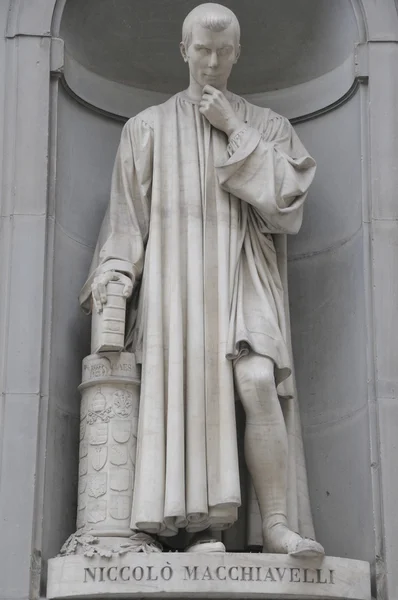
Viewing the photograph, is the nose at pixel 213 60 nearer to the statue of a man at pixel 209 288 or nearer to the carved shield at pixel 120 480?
the statue of a man at pixel 209 288

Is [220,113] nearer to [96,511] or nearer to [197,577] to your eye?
[96,511]

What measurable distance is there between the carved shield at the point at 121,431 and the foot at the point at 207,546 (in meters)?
0.64

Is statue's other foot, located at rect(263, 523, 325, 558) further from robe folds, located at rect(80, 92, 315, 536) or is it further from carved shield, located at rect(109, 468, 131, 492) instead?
carved shield, located at rect(109, 468, 131, 492)

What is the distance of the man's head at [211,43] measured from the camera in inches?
331

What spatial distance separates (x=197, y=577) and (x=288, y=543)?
0.52 m

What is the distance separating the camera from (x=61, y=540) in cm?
812

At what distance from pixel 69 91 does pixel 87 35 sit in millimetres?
444

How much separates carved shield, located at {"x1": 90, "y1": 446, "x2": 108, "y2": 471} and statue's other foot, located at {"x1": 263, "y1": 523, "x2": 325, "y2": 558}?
875mm

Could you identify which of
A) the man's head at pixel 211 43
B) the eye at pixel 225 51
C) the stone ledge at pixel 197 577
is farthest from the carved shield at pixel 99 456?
the eye at pixel 225 51

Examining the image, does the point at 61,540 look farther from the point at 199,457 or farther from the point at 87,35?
the point at 87,35

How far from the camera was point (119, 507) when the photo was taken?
790 cm

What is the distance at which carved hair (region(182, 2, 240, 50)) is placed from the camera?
→ 27.6 feet

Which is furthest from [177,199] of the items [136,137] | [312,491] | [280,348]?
[312,491]

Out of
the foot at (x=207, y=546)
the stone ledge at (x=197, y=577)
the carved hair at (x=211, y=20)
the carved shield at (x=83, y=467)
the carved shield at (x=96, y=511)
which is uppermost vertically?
the carved hair at (x=211, y=20)
